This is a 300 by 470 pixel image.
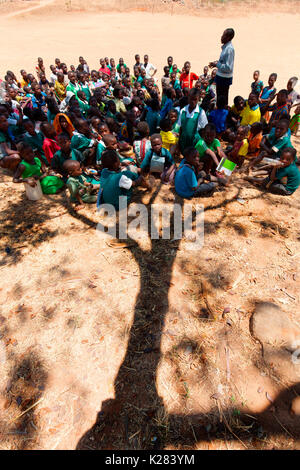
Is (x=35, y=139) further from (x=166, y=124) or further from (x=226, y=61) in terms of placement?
(x=226, y=61)

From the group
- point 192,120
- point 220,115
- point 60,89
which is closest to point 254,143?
point 220,115

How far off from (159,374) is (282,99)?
277 inches

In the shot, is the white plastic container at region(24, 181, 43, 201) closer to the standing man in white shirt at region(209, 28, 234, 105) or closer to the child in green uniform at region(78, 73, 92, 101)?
the standing man in white shirt at region(209, 28, 234, 105)

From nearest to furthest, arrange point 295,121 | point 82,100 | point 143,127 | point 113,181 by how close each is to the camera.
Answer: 1. point 113,181
2. point 143,127
3. point 295,121
4. point 82,100

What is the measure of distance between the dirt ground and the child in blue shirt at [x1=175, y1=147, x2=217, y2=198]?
0.27 meters

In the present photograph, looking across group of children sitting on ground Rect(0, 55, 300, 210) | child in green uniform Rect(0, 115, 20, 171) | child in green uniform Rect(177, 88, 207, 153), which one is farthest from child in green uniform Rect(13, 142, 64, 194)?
child in green uniform Rect(177, 88, 207, 153)

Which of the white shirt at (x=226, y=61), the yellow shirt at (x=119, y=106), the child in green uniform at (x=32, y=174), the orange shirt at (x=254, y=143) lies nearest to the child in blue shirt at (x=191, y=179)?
the orange shirt at (x=254, y=143)

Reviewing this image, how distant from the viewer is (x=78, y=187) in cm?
508

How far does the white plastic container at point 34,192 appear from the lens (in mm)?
5359

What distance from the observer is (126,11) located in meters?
36.5

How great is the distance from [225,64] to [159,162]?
3.30 m

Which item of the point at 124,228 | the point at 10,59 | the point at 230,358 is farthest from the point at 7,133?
the point at 10,59

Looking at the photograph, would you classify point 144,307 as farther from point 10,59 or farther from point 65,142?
point 10,59

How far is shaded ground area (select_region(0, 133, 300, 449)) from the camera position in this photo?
2404 mm
